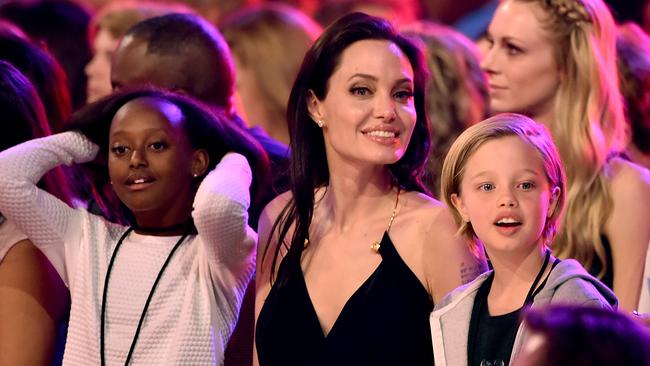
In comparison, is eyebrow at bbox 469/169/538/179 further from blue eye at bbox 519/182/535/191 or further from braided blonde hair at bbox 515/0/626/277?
braided blonde hair at bbox 515/0/626/277

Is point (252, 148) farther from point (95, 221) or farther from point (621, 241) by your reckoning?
point (621, 241)

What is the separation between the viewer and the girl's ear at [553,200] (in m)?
3.15

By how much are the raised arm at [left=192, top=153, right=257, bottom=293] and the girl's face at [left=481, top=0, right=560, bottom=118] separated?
51.0 inches

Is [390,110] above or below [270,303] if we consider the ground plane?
above

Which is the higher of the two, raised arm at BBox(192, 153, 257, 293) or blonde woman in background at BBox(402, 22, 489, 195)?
blonde woman in background at BBox(402, 22, 489, 195)

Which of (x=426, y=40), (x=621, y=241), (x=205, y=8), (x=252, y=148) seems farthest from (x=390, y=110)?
(x=205, y=8)

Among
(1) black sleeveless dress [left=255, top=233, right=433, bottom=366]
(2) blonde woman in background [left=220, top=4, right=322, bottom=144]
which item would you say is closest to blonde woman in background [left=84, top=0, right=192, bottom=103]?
(2) blonde woman in background [left=220, top=4, right=322, bottom=144]

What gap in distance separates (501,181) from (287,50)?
2.44 m

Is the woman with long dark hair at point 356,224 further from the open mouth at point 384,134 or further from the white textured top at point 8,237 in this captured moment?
the white textured top at point 8,237

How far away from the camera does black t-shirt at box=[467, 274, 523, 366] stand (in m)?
3.03

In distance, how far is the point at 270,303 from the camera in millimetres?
3572

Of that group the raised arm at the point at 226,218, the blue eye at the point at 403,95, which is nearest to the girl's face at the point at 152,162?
the raised arm at the point at 226,218

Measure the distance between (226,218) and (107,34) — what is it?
2.55 metres

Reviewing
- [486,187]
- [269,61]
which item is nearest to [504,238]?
[486,187]
